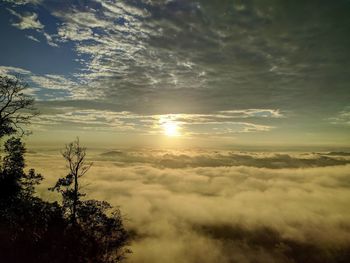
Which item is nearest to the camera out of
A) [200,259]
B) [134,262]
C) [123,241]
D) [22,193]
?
[22,193]

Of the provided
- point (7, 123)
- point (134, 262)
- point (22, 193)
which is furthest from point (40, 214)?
point (134, 262)

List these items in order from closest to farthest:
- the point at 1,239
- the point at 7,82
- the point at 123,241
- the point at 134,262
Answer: the point at 7,82
the point at 1,239
the point at 123,241
the point at 134,262

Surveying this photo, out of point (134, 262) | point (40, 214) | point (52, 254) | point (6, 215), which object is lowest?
point (134, 262)

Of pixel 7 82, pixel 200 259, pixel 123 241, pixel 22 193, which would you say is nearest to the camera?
pixel 7 82

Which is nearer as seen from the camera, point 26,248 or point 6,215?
point 6,215

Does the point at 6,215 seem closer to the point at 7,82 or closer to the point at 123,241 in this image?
the point at 7,82

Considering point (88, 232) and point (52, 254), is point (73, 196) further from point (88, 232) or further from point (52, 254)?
point (52, 254)

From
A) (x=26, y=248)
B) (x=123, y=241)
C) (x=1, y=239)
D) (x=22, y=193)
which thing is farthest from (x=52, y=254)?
(x=22, y=193)

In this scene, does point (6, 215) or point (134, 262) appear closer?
point (6, 215)

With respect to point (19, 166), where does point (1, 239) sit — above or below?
below

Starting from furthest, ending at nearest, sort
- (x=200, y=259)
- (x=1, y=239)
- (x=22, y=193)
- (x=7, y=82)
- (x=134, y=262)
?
(x=200, y=259) → (x=134, y=262) → (x=1, y=239) → (x=22, y=193) → (x=7, y=82)
